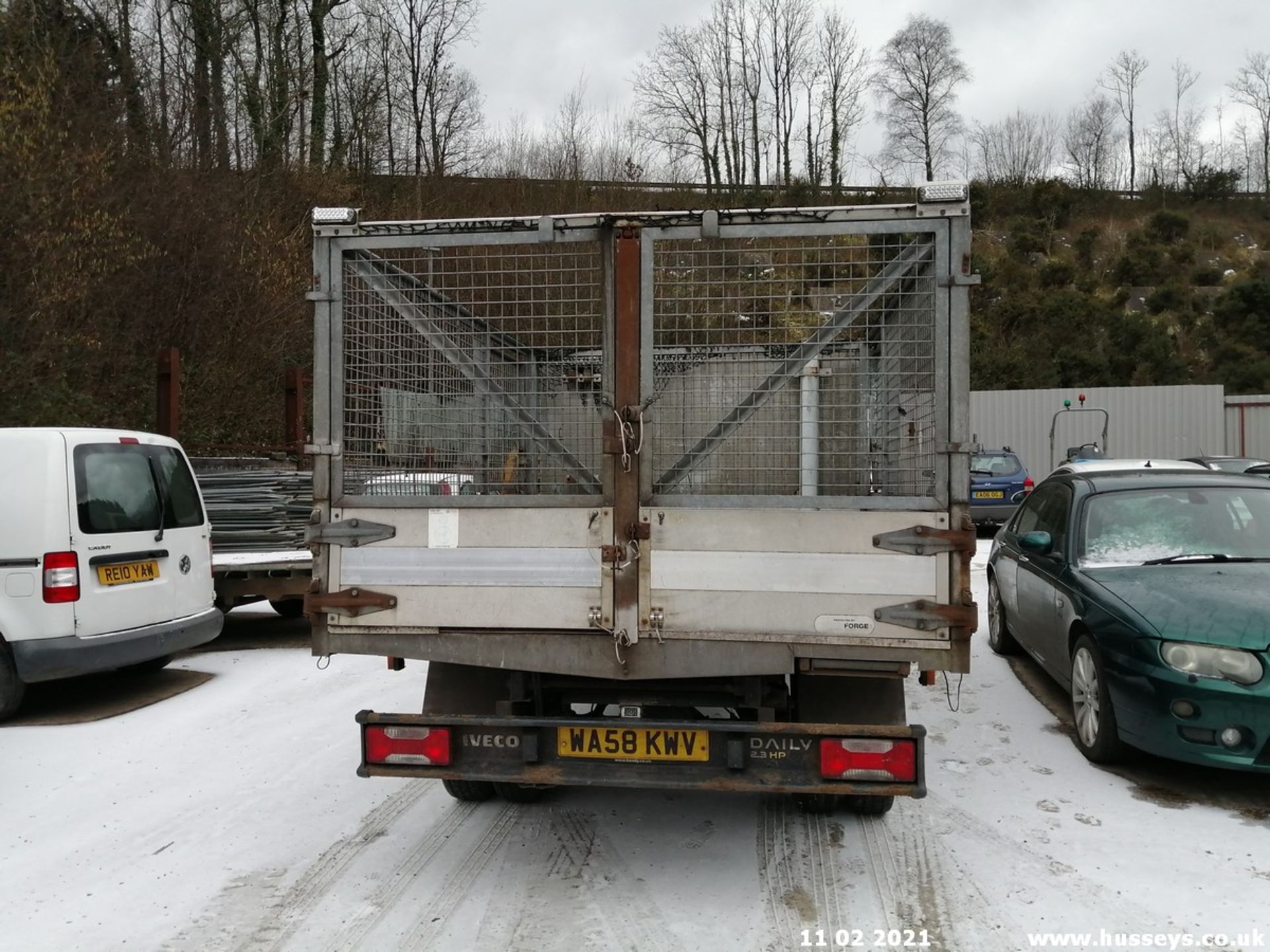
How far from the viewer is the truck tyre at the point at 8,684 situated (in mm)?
6133

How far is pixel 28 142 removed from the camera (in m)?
11.1

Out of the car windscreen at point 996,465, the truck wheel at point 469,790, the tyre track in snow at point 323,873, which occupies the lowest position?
the tyre track in snow at point 323,873

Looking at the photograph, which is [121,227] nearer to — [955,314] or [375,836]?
[375,836]

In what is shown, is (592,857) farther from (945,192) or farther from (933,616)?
(945,192)

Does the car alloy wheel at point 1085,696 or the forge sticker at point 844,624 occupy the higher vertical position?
the forge sticker at point 844,624

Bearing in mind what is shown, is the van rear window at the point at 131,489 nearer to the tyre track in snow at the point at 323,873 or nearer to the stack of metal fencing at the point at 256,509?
the stack of metal fencing at the point at 256,509

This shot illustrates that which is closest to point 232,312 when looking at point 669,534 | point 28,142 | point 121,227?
point 121,227

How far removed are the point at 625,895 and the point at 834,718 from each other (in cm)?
112

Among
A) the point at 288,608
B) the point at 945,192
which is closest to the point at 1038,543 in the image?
the point at 945,192

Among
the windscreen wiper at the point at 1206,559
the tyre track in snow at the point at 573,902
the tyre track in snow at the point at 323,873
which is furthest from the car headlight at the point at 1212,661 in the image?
the tyre track in snow at the point at 323,873

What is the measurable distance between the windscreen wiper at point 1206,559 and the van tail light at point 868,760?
2.76 metres

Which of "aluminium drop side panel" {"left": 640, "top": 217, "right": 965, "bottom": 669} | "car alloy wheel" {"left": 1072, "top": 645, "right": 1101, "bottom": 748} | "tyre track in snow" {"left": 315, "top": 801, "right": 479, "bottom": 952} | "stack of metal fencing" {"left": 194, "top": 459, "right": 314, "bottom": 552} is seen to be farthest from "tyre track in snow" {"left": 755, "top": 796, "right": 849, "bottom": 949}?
"stack of metal fencing" {"left": 194, "top": 459, "right": 314, "bottom": 552}

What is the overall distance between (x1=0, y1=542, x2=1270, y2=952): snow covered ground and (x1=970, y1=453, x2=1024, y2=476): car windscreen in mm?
12569

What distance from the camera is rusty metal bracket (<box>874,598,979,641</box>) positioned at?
342cm
